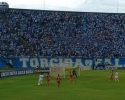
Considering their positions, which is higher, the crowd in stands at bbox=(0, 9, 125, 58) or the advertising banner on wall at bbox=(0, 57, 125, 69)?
the crowd in stands at bbox=(0, 9, 125, 58)

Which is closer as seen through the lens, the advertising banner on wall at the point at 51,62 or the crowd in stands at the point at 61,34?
the advertising banner on wall at the point at 51,62

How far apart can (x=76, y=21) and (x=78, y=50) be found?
10650 millimetres

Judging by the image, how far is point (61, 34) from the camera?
8525 cm

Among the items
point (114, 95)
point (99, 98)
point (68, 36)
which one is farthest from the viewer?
point (68, 36)

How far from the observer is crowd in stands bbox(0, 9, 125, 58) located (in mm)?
79750

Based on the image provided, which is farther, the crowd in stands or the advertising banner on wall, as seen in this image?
the crowd in stands

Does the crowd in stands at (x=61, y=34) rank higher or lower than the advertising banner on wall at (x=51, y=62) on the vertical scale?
higher

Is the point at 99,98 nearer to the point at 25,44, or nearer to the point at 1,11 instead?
the point at 25,44

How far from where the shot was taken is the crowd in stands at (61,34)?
7975 cm

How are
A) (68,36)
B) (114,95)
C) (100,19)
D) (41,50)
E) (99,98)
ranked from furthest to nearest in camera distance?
(100,19), (68,36), (41,50), (114,95), (99,98)

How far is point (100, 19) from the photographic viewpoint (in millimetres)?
91000

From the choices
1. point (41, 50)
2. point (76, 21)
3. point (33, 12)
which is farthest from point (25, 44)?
point (76, 21)

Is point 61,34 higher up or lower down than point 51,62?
higher up

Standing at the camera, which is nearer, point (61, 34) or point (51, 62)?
point (51, 62)
